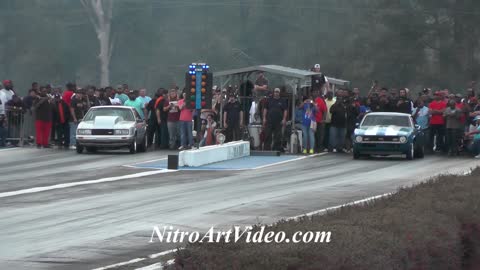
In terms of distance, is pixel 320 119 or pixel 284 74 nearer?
pixel 284 74

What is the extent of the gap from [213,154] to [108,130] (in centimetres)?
405

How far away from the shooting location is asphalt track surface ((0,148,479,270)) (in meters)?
13.8

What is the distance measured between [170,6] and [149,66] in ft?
14.6

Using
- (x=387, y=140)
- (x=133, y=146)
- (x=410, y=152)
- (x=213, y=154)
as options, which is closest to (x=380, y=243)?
(x=213, y=154)

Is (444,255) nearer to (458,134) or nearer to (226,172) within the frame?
(226,172)

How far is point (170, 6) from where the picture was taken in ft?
245

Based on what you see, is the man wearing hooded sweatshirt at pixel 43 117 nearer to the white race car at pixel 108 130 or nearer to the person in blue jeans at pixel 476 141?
the white race car at pixel 108 130

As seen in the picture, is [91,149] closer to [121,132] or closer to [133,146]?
[133,146]

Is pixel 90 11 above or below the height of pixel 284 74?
above

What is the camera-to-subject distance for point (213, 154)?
30016 mm

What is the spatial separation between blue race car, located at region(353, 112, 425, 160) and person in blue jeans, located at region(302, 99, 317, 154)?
5.09ft

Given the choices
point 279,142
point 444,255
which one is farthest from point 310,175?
point 444,255

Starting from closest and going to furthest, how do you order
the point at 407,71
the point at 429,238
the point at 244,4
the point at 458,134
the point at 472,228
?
the point at 429,238 < the point at 472,228 < the point at 458,134 < the point at 407,71 < the point at 244,4

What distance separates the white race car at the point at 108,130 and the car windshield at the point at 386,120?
6866 mm
